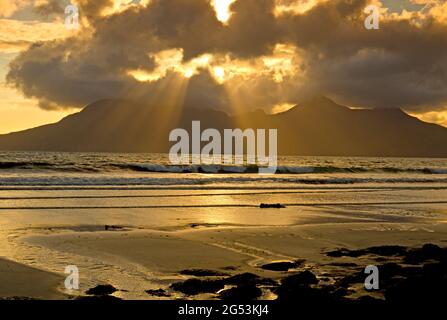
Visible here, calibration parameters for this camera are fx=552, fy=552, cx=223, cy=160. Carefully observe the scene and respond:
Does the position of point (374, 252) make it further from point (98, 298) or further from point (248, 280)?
point (98, 298)

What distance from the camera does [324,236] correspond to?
16.3 m

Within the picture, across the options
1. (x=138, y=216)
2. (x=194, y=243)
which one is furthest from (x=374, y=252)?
(x=138, y=216)

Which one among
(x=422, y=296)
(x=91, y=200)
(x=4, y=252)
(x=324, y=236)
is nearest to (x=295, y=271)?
(x=422, y=296)

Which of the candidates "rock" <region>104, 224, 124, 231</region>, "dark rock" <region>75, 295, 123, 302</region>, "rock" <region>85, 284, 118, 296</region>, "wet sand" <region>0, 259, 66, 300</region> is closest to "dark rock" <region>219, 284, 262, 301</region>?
"dark rock" <region>75, 295, 123, 302</region>

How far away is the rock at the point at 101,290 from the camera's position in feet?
29.2

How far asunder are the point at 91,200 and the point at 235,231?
12.8 m

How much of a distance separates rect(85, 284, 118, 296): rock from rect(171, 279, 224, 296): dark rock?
1039 mm

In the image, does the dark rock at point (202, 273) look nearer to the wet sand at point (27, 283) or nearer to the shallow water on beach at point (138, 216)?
the shallow water on beach at point (138, 216)

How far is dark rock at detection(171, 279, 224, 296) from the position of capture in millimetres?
9016

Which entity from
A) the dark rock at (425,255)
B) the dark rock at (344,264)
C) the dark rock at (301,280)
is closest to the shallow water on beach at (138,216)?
the dark rock at (301,280)

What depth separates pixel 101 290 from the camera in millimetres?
9031

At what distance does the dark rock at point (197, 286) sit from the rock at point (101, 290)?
104 centimetres

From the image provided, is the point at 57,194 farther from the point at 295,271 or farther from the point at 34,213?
the point at 295,271

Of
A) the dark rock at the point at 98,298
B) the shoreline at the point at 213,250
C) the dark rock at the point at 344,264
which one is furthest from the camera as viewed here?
the dark rock at the point at 344,264
